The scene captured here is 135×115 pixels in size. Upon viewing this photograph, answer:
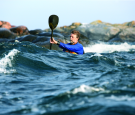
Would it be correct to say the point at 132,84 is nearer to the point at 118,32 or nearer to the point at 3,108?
the point at 3,108

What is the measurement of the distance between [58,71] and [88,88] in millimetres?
1740

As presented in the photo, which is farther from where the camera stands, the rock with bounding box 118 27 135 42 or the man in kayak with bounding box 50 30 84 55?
the rock with bounding box 118 27 135 42

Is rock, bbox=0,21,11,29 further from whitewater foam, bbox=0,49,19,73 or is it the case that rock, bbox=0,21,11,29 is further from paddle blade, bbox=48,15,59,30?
paddle blade, bbox=48,15,59,30

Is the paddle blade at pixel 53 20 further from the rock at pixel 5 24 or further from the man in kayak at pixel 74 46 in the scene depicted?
the rock at pixel 5 24

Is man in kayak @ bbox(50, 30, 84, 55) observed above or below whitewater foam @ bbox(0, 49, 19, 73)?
above

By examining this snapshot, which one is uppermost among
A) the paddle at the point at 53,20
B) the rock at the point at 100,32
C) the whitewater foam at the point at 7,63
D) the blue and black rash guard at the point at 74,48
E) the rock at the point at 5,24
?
the rock at the point at 5,24

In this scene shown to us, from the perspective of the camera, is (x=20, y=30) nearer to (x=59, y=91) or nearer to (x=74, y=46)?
(x=74, y=46)

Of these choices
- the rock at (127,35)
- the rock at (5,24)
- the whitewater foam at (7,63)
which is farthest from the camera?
the rock at (127,35)

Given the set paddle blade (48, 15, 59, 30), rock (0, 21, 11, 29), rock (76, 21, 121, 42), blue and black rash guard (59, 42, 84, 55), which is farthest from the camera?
rock (76, 21, 121, 42)

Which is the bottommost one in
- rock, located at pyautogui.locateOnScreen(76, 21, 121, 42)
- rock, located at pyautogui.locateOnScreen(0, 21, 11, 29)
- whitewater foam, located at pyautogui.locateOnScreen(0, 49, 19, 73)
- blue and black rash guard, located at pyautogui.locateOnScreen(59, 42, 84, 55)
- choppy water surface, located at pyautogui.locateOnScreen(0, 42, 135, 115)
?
choppy water surface, located at pyautogui.locateOnScreen(0, 42, 135, 115)

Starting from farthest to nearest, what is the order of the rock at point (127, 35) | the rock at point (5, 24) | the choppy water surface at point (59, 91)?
the rock at point (127, 35) → the rock at point (5, 24) → the choppy water surface at point (59, 91)

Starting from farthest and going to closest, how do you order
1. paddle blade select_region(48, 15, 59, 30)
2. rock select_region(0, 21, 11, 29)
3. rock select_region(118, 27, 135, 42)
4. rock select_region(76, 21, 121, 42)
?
rock select_region(76, 21, 121, 42), rock select_region(118, 27, 135, 42), rock select_region(0, 21, 11, 29), paddle blade select_region(48, 15, 59, 30)

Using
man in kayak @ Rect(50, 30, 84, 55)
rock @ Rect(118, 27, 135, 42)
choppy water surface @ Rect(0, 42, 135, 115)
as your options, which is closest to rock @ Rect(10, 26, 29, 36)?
rock @ Rect(118, 27, 135, 42)

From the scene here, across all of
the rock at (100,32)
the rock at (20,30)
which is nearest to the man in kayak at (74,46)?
the rock at (20,30)
